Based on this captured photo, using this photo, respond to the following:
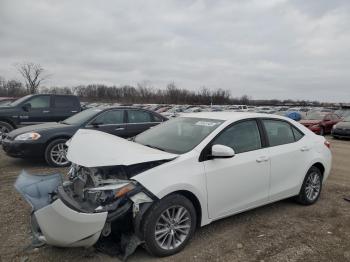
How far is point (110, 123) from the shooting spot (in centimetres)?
878

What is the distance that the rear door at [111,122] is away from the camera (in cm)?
848

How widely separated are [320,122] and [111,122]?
532 inches

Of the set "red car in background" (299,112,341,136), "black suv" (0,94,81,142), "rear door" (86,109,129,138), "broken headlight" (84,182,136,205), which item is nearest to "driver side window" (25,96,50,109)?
"black suv" (0,94,81,142)

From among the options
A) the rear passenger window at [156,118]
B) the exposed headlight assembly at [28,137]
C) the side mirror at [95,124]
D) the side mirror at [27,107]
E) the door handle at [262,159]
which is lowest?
the exposed headlight assembly at [28,137]

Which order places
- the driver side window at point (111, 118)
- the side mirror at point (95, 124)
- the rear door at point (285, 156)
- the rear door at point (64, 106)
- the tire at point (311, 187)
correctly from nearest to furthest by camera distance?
the rear door at point (285, 156), the tire at point (311, 187), the side mirror at point (95, 124), the driver side window at point (111, 118), the rear door at point (64, 106)

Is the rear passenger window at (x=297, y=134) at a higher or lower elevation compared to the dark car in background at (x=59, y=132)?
higher

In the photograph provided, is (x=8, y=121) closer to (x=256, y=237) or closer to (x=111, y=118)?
(x=111, y=118)

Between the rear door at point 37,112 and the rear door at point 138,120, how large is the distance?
13.0 ft

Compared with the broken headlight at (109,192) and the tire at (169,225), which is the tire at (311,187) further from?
the broken headlight at (109,192)

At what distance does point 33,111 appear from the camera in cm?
1160

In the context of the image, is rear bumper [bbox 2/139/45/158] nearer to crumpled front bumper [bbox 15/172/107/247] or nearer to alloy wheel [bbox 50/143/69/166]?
alloy wheel [bbox 50/143/69/166]

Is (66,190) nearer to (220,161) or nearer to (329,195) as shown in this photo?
(220,161)

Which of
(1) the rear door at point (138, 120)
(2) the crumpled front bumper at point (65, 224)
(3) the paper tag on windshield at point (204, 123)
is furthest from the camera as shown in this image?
(1) the rear door at point (138, 120)

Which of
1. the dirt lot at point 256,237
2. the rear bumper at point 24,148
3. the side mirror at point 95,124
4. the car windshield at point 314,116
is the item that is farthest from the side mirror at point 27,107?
the car windshield at point 314,116
